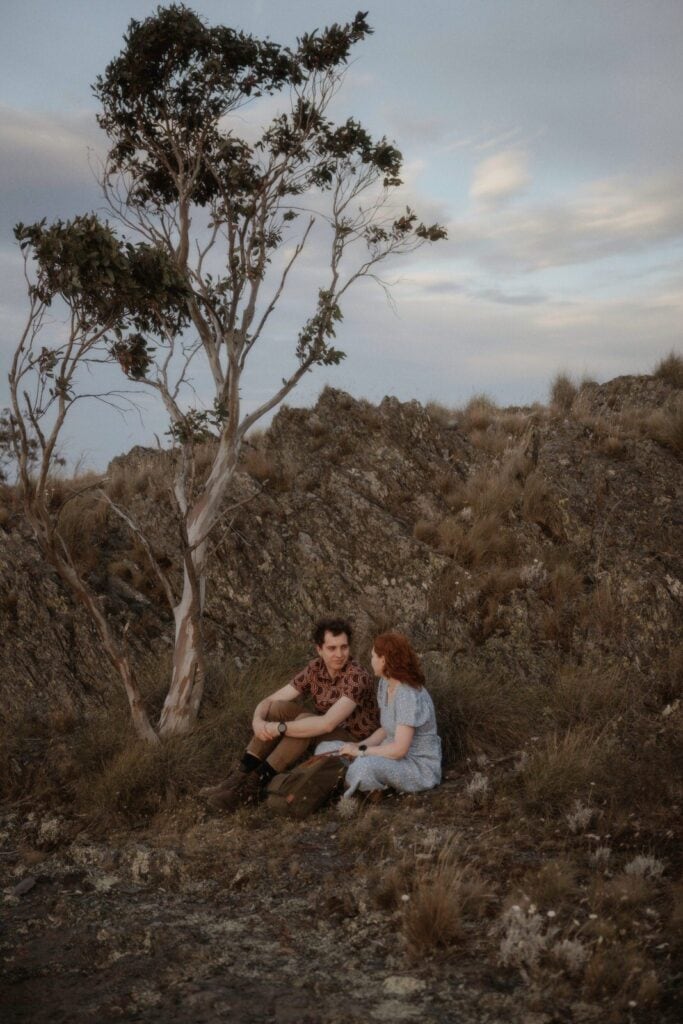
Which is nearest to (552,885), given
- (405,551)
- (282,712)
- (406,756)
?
(406,756)

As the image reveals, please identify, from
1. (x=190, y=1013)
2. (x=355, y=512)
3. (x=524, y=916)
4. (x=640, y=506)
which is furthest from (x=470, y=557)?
(x=190, y=1013)

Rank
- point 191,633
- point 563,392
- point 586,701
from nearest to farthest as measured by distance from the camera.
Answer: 1. point 586,701
2. point 191,633
3. point 563,392

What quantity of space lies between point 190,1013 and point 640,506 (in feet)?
39.6

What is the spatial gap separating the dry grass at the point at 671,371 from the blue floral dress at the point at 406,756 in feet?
57.8

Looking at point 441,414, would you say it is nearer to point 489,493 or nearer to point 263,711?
point 489,493

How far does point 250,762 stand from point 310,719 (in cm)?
70

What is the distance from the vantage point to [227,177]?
10586mm

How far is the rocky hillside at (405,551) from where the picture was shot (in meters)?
11.7

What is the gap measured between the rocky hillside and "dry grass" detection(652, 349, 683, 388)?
21.1 ft

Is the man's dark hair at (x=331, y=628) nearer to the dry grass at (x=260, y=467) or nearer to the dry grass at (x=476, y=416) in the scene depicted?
the dry grass at (x=260, y=467)

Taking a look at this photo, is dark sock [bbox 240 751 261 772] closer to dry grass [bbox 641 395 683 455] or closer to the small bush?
dry grass [bbox 641 395 683 455]

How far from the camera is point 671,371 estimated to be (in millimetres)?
23094

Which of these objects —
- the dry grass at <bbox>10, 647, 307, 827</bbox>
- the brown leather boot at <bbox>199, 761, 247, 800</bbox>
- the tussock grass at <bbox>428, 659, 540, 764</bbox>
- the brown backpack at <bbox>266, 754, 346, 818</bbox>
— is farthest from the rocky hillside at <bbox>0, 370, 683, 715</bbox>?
the brown backpack at <bbox>266, 754, 346, 818</bbox>

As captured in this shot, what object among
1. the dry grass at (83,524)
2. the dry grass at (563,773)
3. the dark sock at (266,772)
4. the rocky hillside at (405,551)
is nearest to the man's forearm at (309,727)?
the dark sock at (266,772)
